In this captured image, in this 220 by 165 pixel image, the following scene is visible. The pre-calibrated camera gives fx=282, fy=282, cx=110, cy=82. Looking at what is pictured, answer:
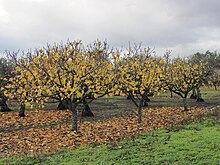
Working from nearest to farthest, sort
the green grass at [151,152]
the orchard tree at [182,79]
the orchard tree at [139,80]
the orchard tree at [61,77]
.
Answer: the green grass at [151,152] → the orchard tree at [61,77] → the orchard tree at [139,80] → the orchard tree at [182,79]

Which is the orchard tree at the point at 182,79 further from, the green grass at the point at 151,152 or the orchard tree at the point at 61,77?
the green grass at the point at 151,152

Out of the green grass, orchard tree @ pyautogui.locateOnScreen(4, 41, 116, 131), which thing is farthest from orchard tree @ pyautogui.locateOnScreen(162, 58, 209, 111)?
the green grass

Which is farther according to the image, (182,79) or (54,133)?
(182,79)

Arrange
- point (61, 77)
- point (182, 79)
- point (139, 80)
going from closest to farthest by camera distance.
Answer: point (61, 77), point (139, 80), point (182, 79)

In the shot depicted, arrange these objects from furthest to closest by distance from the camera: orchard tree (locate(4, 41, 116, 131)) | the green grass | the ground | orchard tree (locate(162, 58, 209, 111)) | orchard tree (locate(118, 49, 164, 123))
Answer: orchard tree (locate(162, 58, 209, 111)) → orchard tree (locate(118, 49, 164, 123)) → orchard tree (locate(4, 41, 116, 131)) → the ground → the green grass

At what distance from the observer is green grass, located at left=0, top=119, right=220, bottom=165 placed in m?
10.3

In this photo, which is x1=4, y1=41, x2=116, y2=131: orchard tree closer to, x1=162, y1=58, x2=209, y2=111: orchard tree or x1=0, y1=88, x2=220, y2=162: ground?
x1=0, y1=88, x2=220, y2=162: ground

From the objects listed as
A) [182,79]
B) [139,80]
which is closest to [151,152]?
[139,80]

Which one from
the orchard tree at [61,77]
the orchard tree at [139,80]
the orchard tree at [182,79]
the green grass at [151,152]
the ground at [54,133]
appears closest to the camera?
the green grass at [151,152]

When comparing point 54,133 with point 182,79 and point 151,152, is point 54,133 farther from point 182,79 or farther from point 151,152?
point 182,79

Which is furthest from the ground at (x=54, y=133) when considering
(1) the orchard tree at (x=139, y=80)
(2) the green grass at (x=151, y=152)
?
(1) the orchard tree at (x=139, y=80)

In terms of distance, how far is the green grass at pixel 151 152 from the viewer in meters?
10.3

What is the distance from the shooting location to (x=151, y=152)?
11.4 m

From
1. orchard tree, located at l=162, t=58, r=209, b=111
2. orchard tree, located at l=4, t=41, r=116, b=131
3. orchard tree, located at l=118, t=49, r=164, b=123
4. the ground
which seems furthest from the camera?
orchard tree, located at l=162, t=58, r=209, b=111
